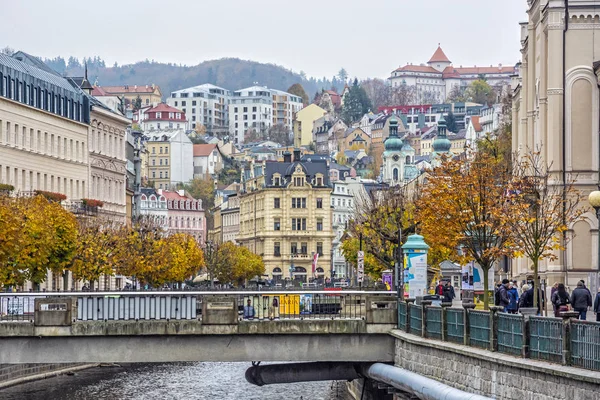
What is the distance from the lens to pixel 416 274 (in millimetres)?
52750

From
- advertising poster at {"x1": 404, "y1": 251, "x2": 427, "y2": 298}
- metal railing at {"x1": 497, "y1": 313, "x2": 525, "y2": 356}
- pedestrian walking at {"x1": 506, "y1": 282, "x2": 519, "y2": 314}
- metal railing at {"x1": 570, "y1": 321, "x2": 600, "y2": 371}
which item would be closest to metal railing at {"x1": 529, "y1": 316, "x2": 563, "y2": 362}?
metal railing at {"x1": 497, "y1": 313, "x2": 525, "y2": 356}

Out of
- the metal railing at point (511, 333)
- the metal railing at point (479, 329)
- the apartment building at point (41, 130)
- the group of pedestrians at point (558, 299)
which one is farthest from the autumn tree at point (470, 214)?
the apartment building at point (41, 130)

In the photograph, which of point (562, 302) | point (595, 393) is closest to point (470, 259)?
point (562, 302)

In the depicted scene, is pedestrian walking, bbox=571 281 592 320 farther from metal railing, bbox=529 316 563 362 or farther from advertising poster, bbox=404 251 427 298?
advertising poster, bbox=404 251 427 298

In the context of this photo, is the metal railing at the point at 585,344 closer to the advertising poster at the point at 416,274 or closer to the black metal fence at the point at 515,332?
the black metal fence at the point at 515,332

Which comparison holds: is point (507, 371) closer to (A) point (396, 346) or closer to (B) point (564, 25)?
(A) point (396, 346)

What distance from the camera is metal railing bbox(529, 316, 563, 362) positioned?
100 ft

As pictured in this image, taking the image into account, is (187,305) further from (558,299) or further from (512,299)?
(558,299)

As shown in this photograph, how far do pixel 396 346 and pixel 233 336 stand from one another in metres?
4.73

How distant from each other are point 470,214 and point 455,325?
21.1m

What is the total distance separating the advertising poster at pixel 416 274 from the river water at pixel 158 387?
575 inches

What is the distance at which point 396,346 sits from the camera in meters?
47.0

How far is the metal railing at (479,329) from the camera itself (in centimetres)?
3634

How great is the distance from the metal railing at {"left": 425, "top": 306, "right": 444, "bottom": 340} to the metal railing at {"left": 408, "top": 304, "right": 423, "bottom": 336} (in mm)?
868
